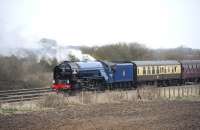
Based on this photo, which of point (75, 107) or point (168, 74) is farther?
point (168, 74)

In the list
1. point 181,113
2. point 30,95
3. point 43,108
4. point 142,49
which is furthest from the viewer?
point 142,49

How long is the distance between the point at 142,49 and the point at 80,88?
31145 mm

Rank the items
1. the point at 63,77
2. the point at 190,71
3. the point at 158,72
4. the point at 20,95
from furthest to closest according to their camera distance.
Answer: the point at 190,71 → the point at 158,72 → the point at 63,77 → the point at 20,95

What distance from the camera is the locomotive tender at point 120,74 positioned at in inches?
1235

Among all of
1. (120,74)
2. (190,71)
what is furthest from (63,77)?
(190,71)

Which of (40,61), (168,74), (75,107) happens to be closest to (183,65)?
(168,74)

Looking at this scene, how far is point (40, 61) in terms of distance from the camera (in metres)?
40.6

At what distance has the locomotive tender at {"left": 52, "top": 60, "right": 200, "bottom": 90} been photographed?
31359 millimetres

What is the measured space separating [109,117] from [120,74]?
16.6 meters

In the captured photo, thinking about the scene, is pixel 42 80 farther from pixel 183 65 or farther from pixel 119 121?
pixel 119 121

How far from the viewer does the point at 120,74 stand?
3559 cm

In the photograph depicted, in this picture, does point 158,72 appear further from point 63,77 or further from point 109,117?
point 109,117

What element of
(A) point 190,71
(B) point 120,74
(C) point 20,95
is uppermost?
(B) point 120,74

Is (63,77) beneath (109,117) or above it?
above
